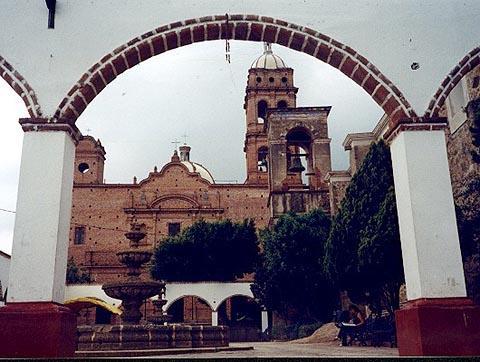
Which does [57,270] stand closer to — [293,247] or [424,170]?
[424,170]

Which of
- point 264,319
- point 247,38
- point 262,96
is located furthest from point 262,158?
point 247,38

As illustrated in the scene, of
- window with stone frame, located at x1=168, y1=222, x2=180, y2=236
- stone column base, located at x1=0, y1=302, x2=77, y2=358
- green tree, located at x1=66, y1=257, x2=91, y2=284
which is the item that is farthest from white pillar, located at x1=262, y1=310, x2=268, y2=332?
stone column base, located at x1=0, y1=302, x2=77, y2=358

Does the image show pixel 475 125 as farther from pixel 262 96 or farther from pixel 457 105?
pixel 262 96

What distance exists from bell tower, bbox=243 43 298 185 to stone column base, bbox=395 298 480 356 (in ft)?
71.9

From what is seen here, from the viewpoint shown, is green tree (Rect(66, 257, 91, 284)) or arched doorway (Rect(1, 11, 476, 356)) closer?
arched doorway (Rect(1, 11, 476, 356))

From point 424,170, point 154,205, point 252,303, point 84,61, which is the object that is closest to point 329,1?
point 424,170

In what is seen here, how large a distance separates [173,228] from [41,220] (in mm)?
A: 23360

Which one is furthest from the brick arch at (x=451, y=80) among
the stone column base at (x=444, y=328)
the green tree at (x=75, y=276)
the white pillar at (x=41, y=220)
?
the green tree at (x=75, y=276)

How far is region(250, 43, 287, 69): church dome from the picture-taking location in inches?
1142

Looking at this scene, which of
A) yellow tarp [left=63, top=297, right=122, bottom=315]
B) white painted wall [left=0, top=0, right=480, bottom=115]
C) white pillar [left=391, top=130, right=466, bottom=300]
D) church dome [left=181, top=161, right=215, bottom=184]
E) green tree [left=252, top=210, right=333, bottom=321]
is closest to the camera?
white pillar [left=391, top=130, right=466, bottom=300]

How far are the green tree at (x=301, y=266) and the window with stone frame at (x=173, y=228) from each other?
33.4 feet

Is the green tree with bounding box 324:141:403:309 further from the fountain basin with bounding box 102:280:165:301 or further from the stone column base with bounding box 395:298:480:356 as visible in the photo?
the stone column base with bounding box 395:298:480:356

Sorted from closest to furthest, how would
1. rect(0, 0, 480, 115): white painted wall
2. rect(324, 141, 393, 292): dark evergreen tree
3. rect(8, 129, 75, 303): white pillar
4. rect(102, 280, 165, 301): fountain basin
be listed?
rect(8, 129, 75, 303): white pillar → rect(0, 0, 480, 115): white painted wall → rect(102, 280, 165, 301): fountain basin → rect(324, 141, 393, 292): dark evergreen tree

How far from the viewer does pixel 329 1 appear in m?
6.45
